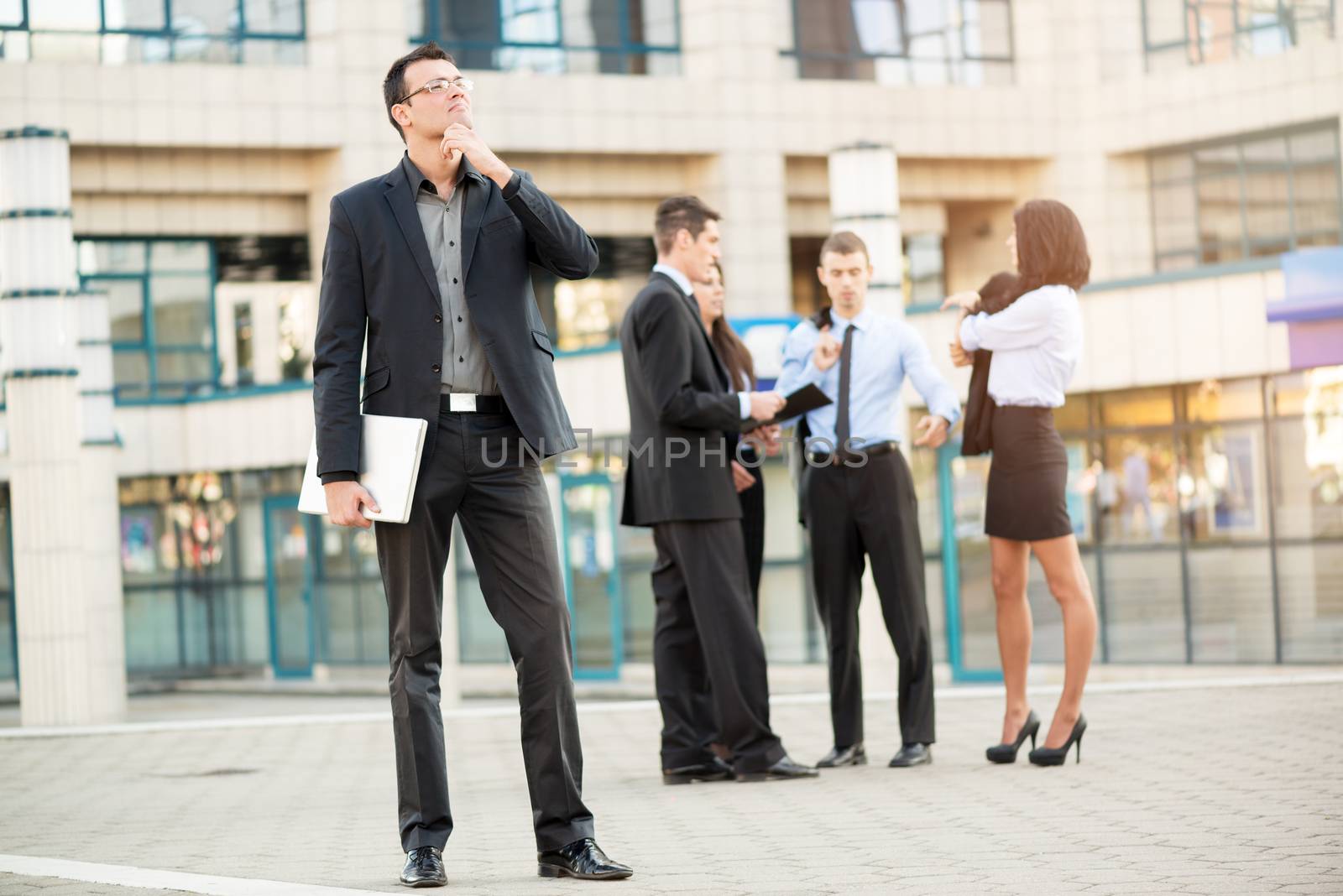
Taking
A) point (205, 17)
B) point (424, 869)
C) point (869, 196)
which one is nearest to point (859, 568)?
point (424, 869)

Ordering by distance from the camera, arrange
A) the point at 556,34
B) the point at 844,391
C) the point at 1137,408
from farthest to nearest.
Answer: the point at 556,34, the point at 1137,408, the point at 844,391

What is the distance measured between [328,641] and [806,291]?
11.4 metres

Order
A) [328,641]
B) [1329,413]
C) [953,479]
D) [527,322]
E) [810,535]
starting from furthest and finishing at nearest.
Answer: [328,641] → [953,479] → [1329,413] → [810,535] → [527,322]

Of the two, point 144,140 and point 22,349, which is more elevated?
point 144,140

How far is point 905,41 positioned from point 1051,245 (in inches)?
943

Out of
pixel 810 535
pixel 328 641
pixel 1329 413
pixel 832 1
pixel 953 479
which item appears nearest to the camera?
pixel 810 535

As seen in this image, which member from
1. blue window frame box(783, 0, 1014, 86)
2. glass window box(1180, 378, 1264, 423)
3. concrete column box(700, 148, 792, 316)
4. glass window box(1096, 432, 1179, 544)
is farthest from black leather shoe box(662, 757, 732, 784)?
blue window frame box(783, 0, 1014, 86)

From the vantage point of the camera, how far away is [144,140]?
26.5m

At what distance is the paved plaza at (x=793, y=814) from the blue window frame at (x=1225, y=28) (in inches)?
826

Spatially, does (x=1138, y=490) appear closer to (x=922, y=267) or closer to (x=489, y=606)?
(x=922, y=267)

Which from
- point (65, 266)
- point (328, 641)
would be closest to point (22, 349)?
point (65, 266)

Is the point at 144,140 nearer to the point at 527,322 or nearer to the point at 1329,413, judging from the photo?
the point at 1329,413

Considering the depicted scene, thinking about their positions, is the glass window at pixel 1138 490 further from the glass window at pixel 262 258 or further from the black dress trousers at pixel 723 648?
the glass window at pixel 262 258

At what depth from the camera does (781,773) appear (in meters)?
7.68
